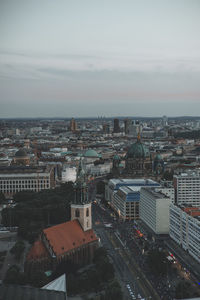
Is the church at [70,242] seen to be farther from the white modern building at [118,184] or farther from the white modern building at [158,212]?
the white modern building at [118,184]

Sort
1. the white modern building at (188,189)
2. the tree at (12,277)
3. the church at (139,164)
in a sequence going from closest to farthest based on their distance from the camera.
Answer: the tree at (12,277)
the white modern building at (188,189)
the church at (139,164)

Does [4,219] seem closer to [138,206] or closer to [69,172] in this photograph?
[138,206]

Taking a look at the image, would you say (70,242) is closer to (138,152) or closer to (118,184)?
(118,184)

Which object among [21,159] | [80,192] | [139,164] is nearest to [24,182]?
[139,164]

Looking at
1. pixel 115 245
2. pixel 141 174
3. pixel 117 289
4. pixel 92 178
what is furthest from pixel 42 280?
pixel 92 178

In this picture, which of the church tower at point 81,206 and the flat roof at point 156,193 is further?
the flat roof at point 156,193

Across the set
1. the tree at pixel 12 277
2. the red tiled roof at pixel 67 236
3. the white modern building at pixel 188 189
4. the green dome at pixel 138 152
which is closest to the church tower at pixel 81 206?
the red tiled roof at pixel 67 236
